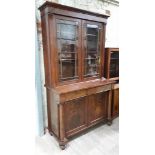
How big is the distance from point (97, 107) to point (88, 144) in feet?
2.08

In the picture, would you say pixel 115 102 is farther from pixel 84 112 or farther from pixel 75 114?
pixel 75 114

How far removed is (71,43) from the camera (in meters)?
2.29

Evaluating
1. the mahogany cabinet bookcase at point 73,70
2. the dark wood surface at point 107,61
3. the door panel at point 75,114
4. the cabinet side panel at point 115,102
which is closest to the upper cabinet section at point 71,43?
the mahogany cabinet bookcase at point 73,70

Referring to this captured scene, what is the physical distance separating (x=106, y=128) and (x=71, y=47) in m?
1.56

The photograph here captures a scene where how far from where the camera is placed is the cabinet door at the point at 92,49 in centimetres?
241

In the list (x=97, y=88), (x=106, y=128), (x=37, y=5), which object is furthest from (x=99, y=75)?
(x=37, y=5)

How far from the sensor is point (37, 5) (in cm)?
223

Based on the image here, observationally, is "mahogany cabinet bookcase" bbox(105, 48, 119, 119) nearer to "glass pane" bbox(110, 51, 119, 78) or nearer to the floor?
"glass pane" bbox(110, 51, 119, 78)

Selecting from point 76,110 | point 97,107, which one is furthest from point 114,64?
point 76,110

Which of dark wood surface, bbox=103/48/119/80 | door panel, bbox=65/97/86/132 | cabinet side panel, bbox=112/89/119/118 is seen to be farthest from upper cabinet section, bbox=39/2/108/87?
cabinet side panel, bbox=112/89/119/118

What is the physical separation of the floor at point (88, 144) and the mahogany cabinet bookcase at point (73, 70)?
12 cm

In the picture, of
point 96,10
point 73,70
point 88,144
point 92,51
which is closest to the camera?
point 88,144
